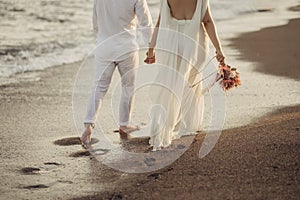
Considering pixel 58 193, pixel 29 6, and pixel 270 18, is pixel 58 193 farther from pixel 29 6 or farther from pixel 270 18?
pixel 29 6

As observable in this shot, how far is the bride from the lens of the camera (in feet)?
22.6

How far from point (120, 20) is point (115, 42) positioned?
0.23 m

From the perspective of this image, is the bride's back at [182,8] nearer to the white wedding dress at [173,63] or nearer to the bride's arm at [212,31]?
the white wedding dress at [173,63]

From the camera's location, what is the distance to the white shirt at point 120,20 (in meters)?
7.26

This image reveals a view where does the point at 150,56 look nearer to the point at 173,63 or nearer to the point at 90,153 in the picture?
the point at 173,63

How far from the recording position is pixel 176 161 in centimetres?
635

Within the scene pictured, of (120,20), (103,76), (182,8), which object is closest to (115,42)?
(120,20)

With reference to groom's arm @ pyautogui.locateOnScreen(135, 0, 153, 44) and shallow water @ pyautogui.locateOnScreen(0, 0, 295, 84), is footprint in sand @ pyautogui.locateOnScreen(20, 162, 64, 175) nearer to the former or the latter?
groom's arm @ pyautogui.locateOnScreen(135, 0, 153, 44)

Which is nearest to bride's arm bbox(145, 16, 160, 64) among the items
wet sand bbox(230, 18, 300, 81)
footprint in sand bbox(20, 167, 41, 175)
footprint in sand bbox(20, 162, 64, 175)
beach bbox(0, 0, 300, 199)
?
beach bbox(0, 0, 300, 199)

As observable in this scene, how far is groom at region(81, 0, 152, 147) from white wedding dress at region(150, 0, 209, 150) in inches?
14.8

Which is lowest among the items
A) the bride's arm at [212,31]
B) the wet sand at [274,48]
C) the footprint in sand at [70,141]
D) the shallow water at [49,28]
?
the shallow water at [49,28]

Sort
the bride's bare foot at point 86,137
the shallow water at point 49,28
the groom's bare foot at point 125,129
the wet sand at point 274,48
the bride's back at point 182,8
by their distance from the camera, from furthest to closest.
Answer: the shallow water at point 49,28
the wet sand at point 274,48
the groom's bare foot at point 125,129
the bride's bare foot at point 86,137
the bride's back at point 182,8

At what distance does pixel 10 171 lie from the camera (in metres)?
6.68

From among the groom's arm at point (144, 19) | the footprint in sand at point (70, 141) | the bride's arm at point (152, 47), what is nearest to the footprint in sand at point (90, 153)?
the footprint in sand at point (70, 141)
